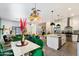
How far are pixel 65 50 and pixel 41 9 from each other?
0.91 m

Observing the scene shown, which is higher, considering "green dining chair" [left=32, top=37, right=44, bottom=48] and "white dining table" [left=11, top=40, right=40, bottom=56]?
"green dining chair" [left=32, top=37, right=44, bottom=48]

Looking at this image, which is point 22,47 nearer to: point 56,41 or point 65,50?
point 56,41

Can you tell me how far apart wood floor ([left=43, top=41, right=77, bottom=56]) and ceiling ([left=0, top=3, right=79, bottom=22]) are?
0.55m

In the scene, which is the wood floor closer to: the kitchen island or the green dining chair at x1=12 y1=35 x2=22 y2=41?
the kitchen island

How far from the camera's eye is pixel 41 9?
2430 mm

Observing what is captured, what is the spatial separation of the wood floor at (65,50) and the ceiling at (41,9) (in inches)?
21.8

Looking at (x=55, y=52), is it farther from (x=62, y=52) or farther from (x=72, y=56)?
(x=72, y=56)

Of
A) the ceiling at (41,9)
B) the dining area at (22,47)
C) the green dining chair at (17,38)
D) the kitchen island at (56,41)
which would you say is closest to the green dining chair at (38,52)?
the dining area at (22,47)

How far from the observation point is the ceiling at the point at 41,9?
2400mm

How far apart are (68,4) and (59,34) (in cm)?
60

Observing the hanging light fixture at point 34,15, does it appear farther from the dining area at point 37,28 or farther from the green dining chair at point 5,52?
the green dining chair at point 5,52

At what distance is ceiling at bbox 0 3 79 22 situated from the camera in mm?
2400

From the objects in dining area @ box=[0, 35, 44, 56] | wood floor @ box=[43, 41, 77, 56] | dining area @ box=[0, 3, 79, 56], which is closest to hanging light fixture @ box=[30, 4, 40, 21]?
dining area @ box=[0, 3, 79, 56]

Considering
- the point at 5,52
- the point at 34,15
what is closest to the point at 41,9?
the point at 34,15
